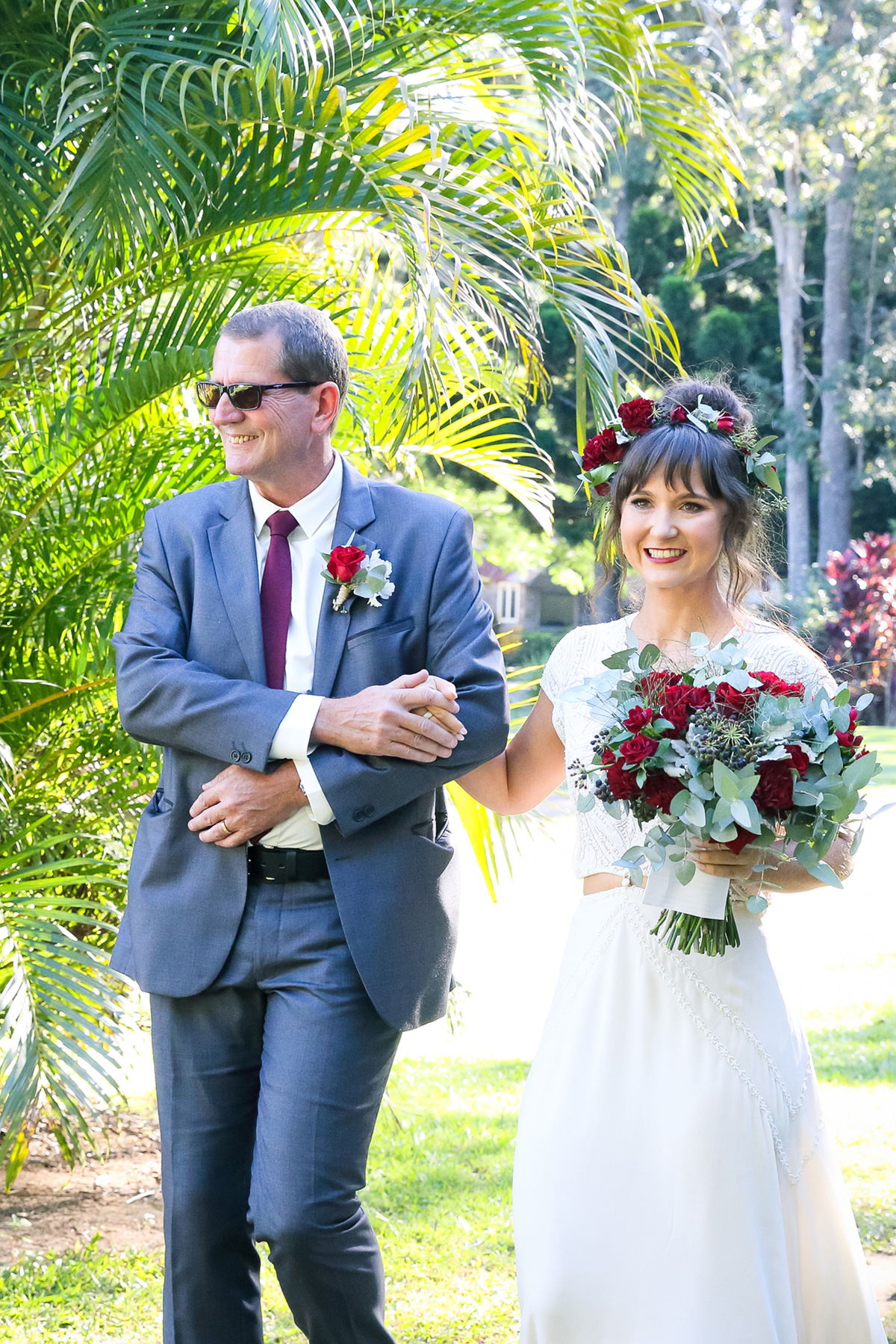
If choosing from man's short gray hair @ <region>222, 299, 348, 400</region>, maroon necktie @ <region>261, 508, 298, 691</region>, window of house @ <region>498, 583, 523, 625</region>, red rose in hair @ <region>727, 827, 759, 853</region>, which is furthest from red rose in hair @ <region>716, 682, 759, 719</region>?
window of house @ <region>498, 583, 523, 625</region>

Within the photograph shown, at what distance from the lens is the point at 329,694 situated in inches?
116

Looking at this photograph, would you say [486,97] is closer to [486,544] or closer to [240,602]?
[240,602]

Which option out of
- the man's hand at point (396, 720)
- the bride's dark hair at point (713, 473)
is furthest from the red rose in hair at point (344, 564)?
the bride's dark hair at point (713, 473)

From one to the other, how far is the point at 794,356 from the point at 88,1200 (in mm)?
27353

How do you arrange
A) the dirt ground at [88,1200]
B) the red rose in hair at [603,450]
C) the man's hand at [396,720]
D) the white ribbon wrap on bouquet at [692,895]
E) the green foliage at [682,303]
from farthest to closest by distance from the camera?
the green foliage at [682,303] → the dirt ground at [88,1200] → the red rose in hair at [603,450] → the man's hand at [396,720] → the white ribbon wrap on bouquet at [692,895]

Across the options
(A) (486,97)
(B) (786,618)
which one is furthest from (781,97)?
(B) (786,618)

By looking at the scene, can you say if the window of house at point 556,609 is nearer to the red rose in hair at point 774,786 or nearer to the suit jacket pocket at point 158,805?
the suit jacket pocket at point 158,805

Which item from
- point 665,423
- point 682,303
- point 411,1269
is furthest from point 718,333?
point 665,423

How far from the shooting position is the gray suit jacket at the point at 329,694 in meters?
2.83

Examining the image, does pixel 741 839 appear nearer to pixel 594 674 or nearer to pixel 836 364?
pixel 594 674

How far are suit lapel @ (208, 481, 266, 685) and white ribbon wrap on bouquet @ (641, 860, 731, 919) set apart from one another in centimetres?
93

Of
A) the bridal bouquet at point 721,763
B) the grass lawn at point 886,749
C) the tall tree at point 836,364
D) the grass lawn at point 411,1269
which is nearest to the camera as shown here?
the bridal bouquet at point 721,763

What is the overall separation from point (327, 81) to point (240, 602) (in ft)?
6.84

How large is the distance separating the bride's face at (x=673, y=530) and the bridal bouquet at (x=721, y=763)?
1.18 feet
